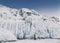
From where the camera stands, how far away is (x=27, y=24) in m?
3.50

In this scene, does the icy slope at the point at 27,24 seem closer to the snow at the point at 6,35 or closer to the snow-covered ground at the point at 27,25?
the snow-covered ground at the point at 27,25

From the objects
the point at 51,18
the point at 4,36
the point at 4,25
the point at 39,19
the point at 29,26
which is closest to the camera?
the point at 4,36

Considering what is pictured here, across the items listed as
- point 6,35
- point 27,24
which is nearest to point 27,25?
point 27,24

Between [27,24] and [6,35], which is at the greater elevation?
[27,24]

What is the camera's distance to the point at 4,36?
294 cm

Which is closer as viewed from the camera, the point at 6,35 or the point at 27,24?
the point at 6,35

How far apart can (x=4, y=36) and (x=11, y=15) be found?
664 mm

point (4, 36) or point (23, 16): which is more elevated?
point (23, 16)

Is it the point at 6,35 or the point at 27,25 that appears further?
the point at 27,25

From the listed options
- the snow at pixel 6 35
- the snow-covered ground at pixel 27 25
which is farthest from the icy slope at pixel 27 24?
the snow at pixel 6 35

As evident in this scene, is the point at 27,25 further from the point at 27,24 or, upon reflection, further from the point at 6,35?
the point at 6,35

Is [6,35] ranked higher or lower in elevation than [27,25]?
lower

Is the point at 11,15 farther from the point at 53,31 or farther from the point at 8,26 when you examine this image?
the point at 53,31

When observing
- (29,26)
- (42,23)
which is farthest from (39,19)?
(29,26)
